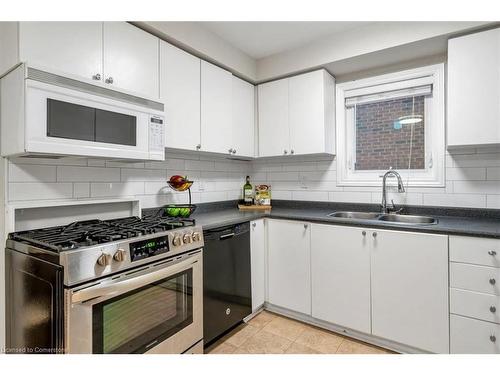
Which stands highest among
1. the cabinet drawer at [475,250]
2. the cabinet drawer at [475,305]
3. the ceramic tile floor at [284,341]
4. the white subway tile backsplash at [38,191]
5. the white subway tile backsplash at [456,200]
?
the white subway tile backsplash at [38,191]

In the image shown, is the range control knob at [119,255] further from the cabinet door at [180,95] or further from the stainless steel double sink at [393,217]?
the stainless steel double sink at [393,217]

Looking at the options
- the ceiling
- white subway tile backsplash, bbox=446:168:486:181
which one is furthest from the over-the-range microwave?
white subway tile backsplash, bbox=446:168:486:181

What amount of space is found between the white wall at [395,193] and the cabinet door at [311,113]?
29cm

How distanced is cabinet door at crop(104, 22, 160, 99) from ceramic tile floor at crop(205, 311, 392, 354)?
178 cm

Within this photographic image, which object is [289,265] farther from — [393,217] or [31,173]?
[31,173]

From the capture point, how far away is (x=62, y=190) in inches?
66.1

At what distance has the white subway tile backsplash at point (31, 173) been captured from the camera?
1490 mm

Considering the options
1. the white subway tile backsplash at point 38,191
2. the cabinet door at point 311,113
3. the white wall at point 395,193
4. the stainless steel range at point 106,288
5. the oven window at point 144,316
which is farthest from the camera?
the cabinet door at point 311,113

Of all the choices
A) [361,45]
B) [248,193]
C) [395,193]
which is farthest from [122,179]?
[395,193]

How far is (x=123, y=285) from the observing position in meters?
1.32

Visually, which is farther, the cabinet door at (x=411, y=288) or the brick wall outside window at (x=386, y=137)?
the brick wall outside window at (x=386, y=137)

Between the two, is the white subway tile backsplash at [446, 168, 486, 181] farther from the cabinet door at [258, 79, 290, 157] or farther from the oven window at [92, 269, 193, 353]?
the oven window at [92, 269, 193, 353]

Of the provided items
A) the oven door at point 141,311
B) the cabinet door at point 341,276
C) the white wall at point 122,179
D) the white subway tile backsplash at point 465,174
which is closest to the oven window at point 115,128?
the white wall at point 122,179
